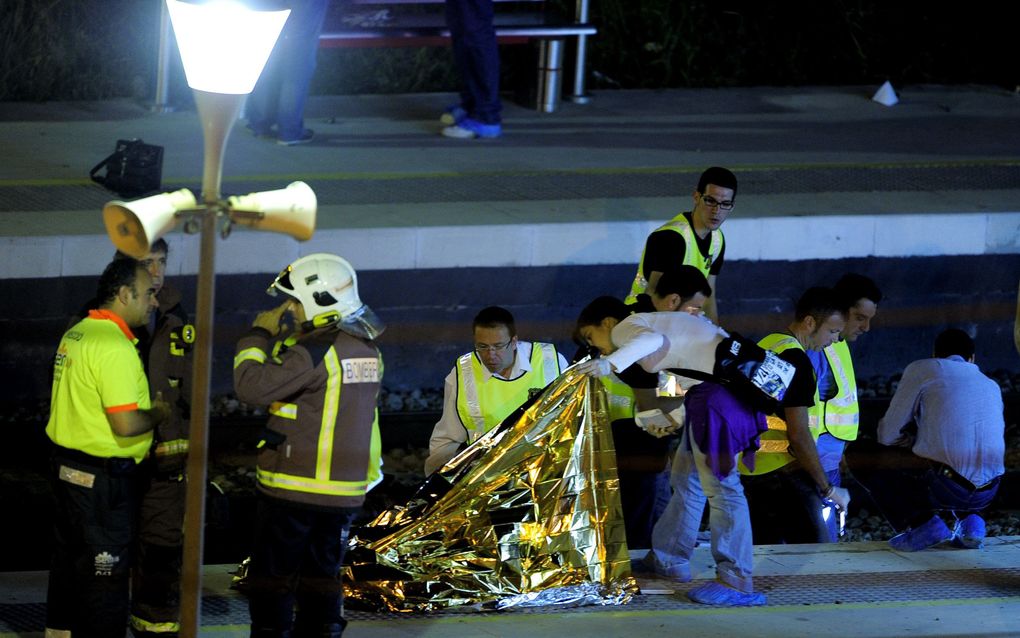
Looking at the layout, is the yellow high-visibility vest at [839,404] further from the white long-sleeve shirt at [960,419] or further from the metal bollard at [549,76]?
the metal bollard at [549,76]

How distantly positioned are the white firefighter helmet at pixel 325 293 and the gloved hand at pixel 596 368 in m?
1.13

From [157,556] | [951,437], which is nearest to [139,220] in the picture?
[157,556]

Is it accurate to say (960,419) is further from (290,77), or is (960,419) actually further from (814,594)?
(290,77)

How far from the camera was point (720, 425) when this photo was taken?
650 centimetres

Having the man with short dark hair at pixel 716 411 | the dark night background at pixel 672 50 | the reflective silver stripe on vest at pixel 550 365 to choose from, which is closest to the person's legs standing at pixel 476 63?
the dark night background at pixel 672 50

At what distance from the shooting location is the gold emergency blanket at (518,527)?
21.2ft

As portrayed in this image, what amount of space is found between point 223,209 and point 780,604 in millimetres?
3352

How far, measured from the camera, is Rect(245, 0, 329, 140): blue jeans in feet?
37.0

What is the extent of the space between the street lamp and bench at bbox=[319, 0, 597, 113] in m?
7.98

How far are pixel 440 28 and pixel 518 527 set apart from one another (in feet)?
23.8

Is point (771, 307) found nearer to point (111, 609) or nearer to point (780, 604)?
point (780, 604)

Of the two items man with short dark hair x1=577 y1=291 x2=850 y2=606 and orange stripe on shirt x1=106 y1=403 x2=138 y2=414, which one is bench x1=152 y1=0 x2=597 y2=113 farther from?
orange stripe on shirt x1=106 y1=403 x2=138 y2=414

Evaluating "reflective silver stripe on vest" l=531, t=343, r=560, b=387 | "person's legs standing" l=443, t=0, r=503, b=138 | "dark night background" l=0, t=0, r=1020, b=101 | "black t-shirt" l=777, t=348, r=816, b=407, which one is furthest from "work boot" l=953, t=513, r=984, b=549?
"dark night background" l=0, t=0, r=1020, b=101

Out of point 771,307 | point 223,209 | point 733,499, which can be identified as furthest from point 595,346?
point 771,307
